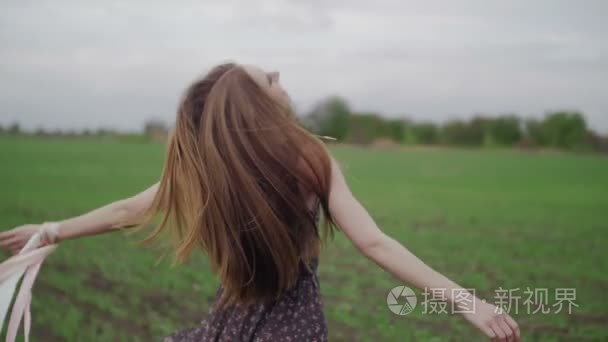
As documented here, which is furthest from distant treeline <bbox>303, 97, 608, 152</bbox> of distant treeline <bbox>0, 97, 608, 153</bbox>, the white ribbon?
the white ribbon

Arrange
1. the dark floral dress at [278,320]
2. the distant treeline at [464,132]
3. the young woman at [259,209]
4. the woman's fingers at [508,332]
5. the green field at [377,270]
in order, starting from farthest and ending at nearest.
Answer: the distant treeline at [464,132]
the green field at [377,270]
the dark floral dress at [278,320]
the young woman at [259,209]
the woman's fingers at [508,332]

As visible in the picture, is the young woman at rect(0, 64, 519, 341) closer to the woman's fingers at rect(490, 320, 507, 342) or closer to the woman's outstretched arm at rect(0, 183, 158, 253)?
the woman's fingers at rect(490, 320, 507, 342)

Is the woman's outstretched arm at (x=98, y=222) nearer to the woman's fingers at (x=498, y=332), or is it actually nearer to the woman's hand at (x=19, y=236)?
the woman's hand at (x=19, y=236)

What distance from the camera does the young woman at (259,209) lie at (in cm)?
→ 192

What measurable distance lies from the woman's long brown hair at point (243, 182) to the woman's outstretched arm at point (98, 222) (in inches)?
8.0

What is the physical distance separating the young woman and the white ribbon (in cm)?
55

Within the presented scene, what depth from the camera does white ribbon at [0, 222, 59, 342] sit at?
→ 2.44 m

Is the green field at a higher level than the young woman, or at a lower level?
lower

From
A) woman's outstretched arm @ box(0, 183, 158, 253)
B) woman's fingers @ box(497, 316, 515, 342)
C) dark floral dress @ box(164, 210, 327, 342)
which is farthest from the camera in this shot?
woman's outstretched arm @ box(0, 183, 158, 253)

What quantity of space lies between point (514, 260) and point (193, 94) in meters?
6.54

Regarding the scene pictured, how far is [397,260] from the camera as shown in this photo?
1907 millimetres

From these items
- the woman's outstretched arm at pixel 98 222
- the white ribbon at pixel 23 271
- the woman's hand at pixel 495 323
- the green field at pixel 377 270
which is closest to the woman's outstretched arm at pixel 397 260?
the woman's hand at pixel 495 323

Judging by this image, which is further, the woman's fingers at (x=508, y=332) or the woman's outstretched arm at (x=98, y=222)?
the woman's outstretched arm at (x=98, y=222)

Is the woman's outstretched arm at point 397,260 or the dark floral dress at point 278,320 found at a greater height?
the woman's outstretched arm at point 397,260
